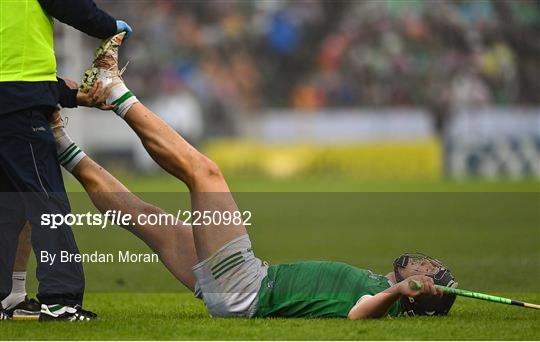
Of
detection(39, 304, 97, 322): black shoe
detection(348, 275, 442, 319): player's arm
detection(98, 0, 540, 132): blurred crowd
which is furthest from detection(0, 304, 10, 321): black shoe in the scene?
detection(98, 0, 540, 132): blurred crowd

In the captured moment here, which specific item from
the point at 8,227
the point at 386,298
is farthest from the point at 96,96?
the point at 386,298

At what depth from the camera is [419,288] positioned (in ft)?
20.2

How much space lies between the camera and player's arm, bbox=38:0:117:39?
6309mm

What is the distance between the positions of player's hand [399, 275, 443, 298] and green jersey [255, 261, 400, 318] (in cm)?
31

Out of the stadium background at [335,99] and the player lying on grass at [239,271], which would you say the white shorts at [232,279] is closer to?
the player lying on grass at [239,271]

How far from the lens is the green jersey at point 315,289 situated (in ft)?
21.3

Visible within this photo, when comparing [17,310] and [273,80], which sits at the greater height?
[17,310]

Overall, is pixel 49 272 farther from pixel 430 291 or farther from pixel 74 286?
pixel 430 291

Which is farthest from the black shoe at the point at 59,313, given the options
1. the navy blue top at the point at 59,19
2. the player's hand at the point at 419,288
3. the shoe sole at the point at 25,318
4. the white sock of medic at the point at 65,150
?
the player's hand at the point at 419,288

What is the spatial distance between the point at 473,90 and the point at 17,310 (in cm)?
2653

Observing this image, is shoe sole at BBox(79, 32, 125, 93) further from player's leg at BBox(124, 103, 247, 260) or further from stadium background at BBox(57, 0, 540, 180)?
stadium background at BBox(57, 0, 540, 180)

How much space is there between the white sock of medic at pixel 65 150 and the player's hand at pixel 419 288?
6.86ft

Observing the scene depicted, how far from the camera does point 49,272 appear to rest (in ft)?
20.4

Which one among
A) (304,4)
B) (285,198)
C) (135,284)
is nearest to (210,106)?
(304,4)
